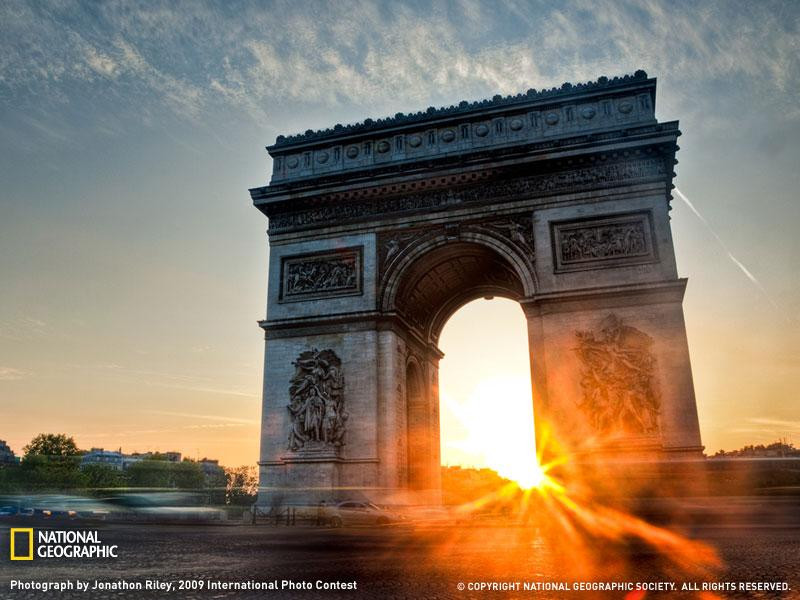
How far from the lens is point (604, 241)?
64.1 feet

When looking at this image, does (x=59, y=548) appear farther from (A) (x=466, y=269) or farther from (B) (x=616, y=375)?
(A) (x=466, y=269)

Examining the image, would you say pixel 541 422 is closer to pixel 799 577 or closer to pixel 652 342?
pixel 652 342

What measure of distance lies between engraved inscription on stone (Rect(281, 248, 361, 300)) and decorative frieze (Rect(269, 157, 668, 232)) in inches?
51.4

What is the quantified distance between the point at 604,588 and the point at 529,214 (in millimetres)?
17245

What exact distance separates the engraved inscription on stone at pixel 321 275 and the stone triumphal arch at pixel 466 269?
52 millimetres

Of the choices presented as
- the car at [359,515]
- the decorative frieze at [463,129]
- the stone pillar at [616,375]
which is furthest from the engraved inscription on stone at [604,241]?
the car at [359,515]

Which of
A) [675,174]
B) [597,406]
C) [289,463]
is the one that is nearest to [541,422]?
[597,406]

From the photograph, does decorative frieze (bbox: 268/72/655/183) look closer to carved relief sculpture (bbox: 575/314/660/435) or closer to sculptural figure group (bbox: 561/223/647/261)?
sculptural figure group (bbox: 561/223/647/261)

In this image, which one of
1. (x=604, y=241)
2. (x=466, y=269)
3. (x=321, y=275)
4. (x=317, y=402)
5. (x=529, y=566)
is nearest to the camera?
(x=529, y=566)

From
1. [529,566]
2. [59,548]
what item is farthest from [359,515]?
[529,566]

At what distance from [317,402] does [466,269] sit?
25.2ft

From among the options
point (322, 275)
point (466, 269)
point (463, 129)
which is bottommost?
point (322, 275)

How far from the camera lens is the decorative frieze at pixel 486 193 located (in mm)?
19766

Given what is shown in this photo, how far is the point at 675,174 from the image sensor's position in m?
20.8
